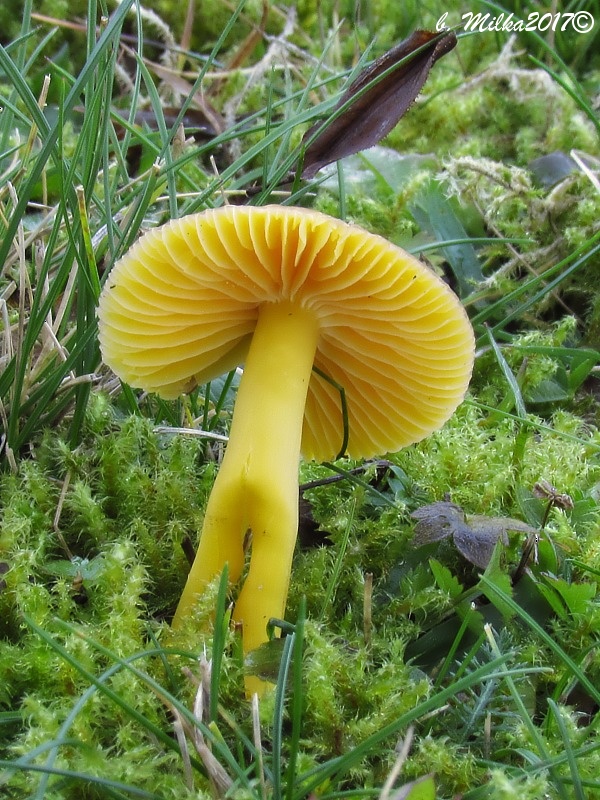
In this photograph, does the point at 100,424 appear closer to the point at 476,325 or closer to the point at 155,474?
the point at 155,474

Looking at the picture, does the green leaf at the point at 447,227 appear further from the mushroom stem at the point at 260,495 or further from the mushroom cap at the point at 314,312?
the mushroom stem at the point at 260,495

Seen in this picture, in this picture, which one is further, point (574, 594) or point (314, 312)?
point (314, 312)

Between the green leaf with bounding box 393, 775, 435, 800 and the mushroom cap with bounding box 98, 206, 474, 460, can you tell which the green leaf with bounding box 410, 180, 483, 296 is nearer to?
the mushroom cap with bounding box 98, 206, 474, 460

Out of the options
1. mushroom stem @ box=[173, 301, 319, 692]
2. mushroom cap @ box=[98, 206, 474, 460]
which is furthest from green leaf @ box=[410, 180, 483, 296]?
mushroom stem @ box=[173, 301, 319, 692]

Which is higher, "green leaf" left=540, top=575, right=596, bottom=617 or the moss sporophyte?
the moss sporophyte

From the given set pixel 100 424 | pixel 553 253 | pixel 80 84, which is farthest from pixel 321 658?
pixel 553 253

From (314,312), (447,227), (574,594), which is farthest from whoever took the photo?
(447,227)

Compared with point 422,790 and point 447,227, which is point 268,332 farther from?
point 447,227

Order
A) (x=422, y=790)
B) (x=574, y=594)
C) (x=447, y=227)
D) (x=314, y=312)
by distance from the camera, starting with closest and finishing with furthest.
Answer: (x=422, y=790) < (x=574, y=594) < (x=314, y=312) < (x=447, y=227)

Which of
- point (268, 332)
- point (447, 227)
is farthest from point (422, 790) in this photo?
point (447, 227)
